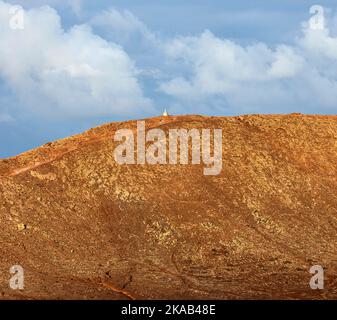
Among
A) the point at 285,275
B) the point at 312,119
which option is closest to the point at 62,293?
the point at 285,275

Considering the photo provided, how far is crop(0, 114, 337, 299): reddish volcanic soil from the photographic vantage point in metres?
37.1

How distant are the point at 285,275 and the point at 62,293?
11.3 metres

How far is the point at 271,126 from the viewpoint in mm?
53969

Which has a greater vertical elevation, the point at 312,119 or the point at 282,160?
the point at 312,119

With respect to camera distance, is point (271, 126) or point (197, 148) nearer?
point (197, 148)

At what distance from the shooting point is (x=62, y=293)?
3506 cm

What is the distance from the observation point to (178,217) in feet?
147

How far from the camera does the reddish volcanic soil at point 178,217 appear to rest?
3706cm
